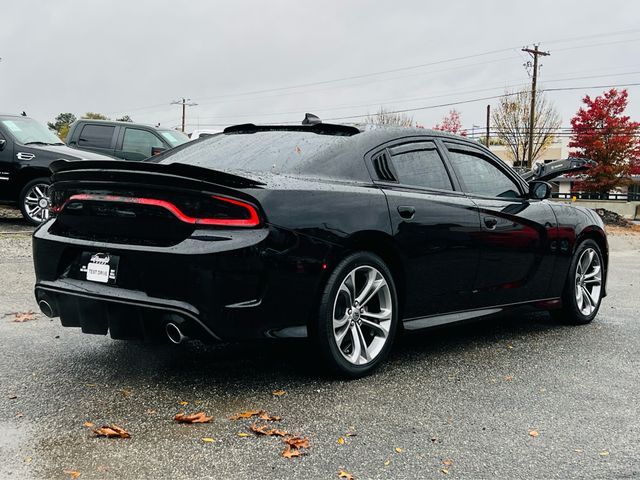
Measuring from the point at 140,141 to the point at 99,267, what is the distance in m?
10.5

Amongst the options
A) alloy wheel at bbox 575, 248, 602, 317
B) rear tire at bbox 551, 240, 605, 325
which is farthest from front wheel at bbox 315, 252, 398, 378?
alloy wheel at bbox 575, 248, 602, 317

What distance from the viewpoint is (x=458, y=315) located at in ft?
16.4

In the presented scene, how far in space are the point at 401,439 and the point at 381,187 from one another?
1673 mm

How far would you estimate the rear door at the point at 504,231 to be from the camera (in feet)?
16.9

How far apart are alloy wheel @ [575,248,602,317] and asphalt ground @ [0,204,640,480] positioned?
1.86ft

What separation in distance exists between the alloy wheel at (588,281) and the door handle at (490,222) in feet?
4.73

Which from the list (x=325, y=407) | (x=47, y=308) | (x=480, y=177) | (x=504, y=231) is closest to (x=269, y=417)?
(x=325, y=407)

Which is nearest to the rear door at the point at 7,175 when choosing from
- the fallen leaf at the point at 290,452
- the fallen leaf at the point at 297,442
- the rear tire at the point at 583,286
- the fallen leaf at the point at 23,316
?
the fallen leaf at the point at 23,316

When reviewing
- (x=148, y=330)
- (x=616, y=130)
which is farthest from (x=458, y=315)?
(x=616, y=130)

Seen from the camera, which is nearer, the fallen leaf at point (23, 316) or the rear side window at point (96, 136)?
the fallen leaf at point (23, 316)

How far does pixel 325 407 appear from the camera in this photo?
3838mm

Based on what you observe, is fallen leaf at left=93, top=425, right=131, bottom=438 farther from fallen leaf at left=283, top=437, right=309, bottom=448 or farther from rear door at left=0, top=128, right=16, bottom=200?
rear door at left=0, top=128, right=16, bottom=200

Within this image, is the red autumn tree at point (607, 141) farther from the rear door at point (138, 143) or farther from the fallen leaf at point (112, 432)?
the fallen leaf at point (112, 432)

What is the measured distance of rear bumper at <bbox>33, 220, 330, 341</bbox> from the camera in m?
3.68
